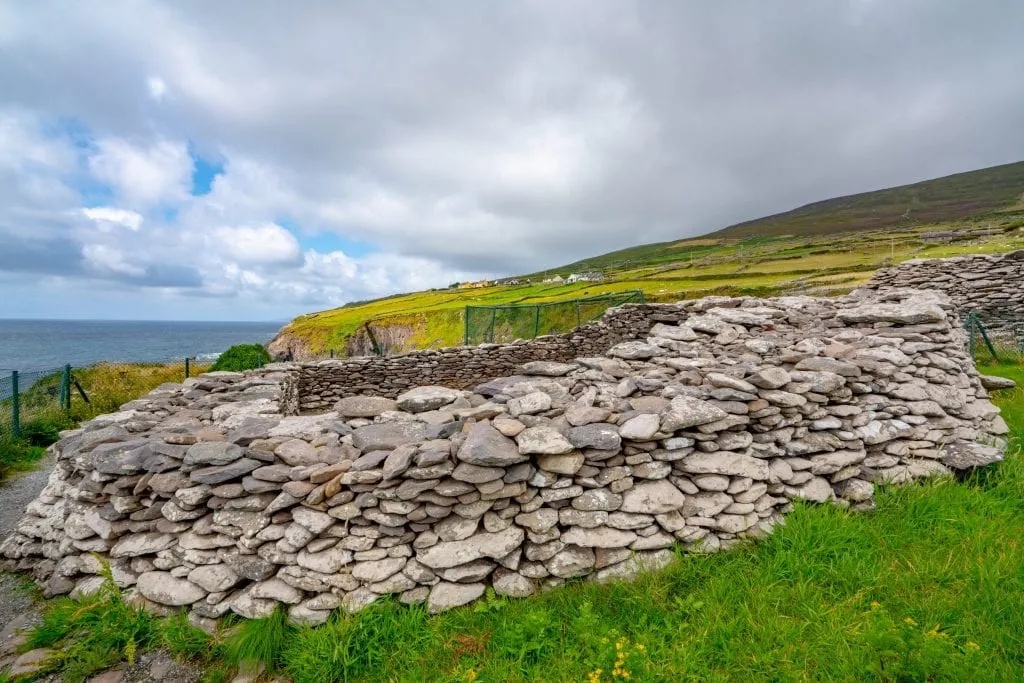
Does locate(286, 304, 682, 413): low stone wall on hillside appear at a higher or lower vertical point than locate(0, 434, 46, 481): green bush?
higher

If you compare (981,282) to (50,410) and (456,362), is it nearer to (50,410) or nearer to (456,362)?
(456,362)

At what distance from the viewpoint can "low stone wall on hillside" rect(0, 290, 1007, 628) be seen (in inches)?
146

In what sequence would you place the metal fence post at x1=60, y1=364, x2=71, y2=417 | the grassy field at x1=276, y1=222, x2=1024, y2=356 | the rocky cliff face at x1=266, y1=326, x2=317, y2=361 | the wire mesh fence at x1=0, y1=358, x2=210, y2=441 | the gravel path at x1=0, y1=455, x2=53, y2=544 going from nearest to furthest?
1. the gravel path at x1=0, y1=455, x2=53, y2=544
2. the wire mesh fence at x1=0, y1=358, x2=210, y2=441
3. the metal fence post at x1=60, y1=364, x2=71, y2=417
4. the grassy field at x1=276, y1=222, x2=1024, y2=356
5. the rocky cliff face at x1=266, y1=326, x2=317, y2=361

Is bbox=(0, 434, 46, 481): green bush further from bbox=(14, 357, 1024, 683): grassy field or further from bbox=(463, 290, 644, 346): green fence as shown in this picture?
bbox=(463, 290, 644, 346): green fence

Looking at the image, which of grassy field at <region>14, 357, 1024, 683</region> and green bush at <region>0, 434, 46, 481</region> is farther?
green bush at <region>0, 434, 46, 481</region>

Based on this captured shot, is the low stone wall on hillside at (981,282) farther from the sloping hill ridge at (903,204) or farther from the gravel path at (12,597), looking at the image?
the sloping hill ridge at (903,204)

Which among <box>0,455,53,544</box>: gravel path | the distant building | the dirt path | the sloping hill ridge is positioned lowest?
the dirt path

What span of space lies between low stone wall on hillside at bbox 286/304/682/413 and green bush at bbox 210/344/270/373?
16.8 feet

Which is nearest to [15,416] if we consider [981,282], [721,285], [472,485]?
[472,485]

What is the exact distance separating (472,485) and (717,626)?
2.05 m

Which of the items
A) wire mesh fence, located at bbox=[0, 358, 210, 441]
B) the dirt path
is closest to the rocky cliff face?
wire mesh fence, located at bbox=[0, 358, 210, 441]

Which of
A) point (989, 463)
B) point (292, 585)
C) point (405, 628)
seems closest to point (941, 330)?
point (989, 463)

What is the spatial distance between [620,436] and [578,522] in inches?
32.5

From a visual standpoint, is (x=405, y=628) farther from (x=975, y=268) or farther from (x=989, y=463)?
(x=975, y=268)
